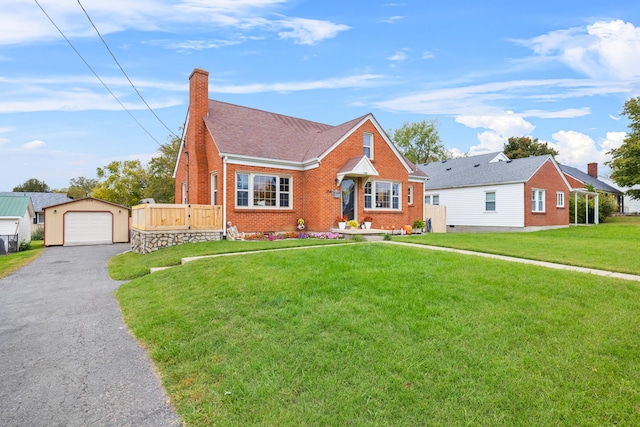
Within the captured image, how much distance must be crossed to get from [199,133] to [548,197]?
2399 cm

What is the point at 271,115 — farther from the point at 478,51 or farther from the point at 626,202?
the point at 626,202

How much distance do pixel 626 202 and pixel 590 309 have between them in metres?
61.1

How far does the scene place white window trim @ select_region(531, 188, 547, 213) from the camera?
2346cm

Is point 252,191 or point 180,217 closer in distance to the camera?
point 180,217

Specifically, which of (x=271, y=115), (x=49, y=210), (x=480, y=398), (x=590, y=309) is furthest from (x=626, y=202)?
(x=49, y=210)

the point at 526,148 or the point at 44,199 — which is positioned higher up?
the point at 526,148

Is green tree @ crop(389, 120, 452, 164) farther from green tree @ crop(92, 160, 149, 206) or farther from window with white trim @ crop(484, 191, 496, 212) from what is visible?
green tree @ crop(92, 160, 149, 206)

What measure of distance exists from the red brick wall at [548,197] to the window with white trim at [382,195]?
10.2 meters

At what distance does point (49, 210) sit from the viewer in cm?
2125

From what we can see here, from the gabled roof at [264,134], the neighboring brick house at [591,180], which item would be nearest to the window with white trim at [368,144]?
the gabled roof at [264,134]

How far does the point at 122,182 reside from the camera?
35281 millimetres

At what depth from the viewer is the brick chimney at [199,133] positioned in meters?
16.5

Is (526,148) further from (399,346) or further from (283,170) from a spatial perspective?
(399,346)

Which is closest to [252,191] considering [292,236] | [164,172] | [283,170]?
[283,170]
